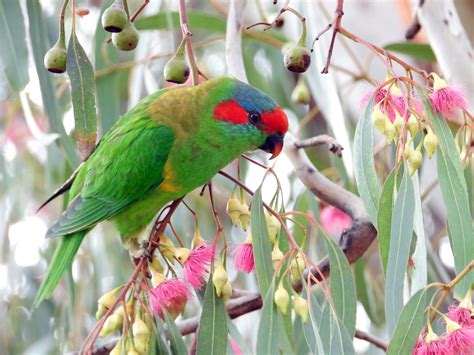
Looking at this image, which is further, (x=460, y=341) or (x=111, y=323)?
(x=111, y=323)

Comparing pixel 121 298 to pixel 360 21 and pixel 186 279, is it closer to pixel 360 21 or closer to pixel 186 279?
pixel 186 279

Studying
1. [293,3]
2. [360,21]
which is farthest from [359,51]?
[293,3]

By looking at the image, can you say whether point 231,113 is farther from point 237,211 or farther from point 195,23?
point 195,23

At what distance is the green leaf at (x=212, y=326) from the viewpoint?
1282 mm

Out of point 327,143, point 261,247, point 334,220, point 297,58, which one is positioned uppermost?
point 297,58

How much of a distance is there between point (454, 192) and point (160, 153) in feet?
2.10

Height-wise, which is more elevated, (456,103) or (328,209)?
(456,103)

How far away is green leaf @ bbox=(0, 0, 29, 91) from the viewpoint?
1566 mm

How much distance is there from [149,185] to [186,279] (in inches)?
14.2

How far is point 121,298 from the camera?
1240 mm

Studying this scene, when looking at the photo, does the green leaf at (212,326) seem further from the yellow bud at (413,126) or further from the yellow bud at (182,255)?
the yellow bud at (413,126)

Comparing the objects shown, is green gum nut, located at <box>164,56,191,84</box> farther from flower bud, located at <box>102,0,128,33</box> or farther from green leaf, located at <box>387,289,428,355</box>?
green leaf, located at <box>387,289,428,355</box>

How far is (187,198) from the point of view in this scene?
8.30 ft

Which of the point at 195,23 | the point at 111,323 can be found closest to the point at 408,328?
the point at 111,323
